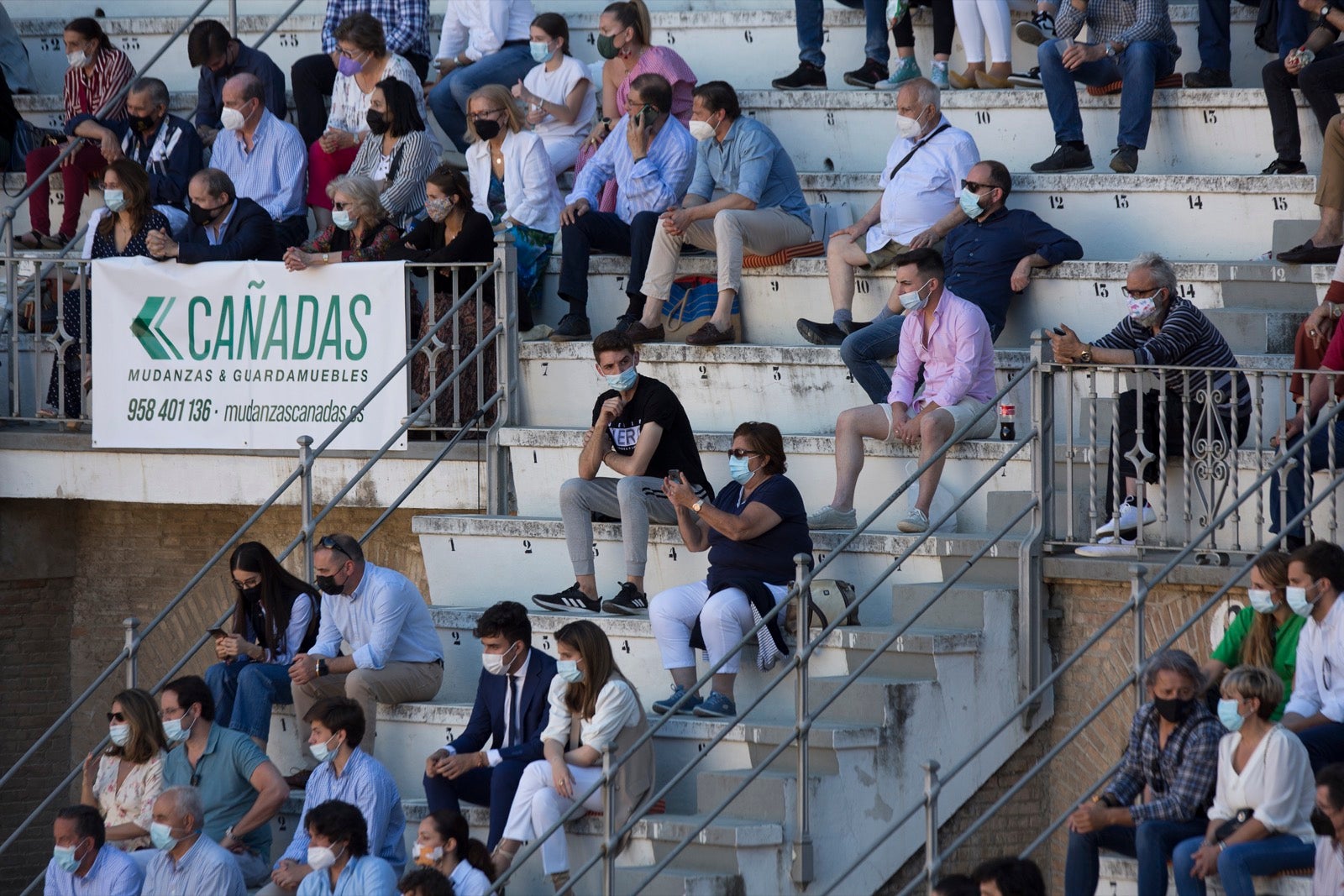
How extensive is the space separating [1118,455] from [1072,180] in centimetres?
292

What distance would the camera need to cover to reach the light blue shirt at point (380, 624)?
1003cm

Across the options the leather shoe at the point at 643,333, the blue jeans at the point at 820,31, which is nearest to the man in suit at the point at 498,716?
the leather shoe at the point at 643,333

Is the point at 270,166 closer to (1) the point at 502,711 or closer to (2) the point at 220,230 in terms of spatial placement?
(2) the point at 220,230

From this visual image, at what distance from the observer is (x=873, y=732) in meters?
9.39

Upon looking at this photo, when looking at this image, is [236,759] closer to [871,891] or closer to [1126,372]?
[871,891]

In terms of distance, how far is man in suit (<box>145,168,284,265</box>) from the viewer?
12.0m

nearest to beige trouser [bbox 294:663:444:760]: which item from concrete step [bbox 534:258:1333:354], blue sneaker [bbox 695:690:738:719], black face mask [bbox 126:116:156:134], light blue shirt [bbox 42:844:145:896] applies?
light blue shirt [bbox 42:844:145:896]

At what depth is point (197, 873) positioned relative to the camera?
29.7 feet

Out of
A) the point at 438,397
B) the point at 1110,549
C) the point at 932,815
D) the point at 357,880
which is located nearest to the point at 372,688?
the point at 357,880

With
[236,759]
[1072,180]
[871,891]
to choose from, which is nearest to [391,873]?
[236,759]

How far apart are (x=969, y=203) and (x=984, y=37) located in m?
2.40

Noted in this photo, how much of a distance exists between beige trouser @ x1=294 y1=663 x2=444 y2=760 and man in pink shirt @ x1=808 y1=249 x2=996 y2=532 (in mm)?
1974

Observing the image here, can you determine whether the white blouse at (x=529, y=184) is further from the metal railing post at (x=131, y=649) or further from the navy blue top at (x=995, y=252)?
the metal railing post at (x=131, y=649)

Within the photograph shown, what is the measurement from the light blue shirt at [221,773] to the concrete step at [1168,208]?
529cm
